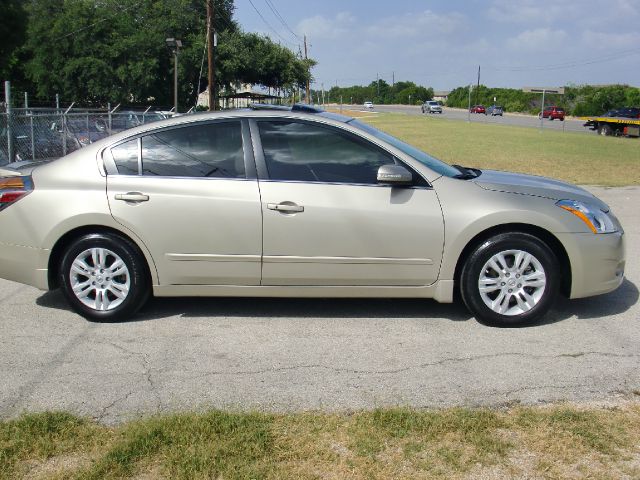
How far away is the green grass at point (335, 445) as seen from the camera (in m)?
3.00

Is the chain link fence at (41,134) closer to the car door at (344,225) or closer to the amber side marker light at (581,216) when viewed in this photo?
the car door at (344,225)

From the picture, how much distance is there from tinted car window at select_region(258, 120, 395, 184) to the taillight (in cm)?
187

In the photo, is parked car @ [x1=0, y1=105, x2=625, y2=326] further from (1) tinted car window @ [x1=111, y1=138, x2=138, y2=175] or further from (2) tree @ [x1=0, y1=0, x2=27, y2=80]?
(2) tree @ [x1=0, y1=0, x2=27, y2=80]

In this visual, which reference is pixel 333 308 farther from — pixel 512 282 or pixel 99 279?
pixel 99 279

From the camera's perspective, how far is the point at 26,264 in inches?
203

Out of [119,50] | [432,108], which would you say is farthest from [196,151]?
[432,108]

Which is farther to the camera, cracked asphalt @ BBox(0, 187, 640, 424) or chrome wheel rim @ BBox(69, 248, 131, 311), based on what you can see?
chrome wheel rim @ BBox(69, 248, 131, 311)

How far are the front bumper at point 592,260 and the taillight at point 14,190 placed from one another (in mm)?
4084

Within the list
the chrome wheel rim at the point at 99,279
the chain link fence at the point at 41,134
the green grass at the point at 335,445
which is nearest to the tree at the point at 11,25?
the chain link fence at the point at 41,134

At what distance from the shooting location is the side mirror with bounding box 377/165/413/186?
4.89 m

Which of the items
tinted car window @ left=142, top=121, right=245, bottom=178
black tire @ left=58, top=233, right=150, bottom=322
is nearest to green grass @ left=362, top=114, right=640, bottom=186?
tinted car window @ left=142, top=121, right=245, bottom=178

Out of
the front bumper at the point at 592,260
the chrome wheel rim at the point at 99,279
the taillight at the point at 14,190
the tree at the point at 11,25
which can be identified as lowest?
the chrome wheel rim at the point at 99,279

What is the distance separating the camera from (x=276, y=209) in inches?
194

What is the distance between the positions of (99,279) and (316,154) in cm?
193
